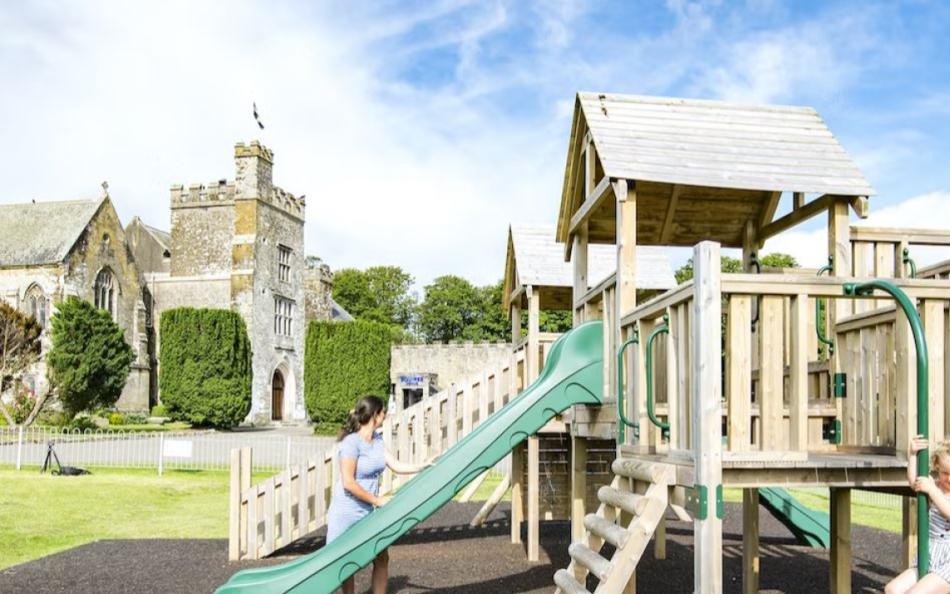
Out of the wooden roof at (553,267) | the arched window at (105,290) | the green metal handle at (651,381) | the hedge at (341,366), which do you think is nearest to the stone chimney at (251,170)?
the arched window at (105,290)

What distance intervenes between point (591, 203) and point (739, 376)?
125 inches

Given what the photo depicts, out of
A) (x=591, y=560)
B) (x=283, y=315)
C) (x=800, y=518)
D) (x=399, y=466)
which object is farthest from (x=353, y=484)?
(x=283, y=315)

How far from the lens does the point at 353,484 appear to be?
23.2 feet

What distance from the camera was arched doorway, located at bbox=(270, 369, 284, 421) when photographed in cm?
5050

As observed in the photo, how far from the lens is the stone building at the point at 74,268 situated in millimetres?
44406

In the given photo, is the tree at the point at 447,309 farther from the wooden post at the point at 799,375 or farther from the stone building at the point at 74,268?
the wooden post at the point at 799,375

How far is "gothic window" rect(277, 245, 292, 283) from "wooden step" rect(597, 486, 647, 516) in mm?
44831

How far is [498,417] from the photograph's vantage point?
7980 millimetres

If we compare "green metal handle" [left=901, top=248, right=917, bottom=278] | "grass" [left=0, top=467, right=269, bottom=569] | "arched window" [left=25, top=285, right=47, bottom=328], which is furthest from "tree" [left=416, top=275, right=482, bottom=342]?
"green metal handle" [left=901, top=248, right=917, bottom=278]

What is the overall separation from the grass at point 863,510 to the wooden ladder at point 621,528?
23.5 feet

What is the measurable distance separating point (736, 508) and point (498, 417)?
11.1m

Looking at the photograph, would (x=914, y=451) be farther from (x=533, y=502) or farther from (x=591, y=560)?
(x=533, y=502)

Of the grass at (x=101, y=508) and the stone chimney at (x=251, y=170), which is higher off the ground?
the stone chimney at (x=251, y=170)

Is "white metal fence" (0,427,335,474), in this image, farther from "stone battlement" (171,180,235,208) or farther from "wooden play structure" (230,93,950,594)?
"stone battlement" (171,180,235,208)
